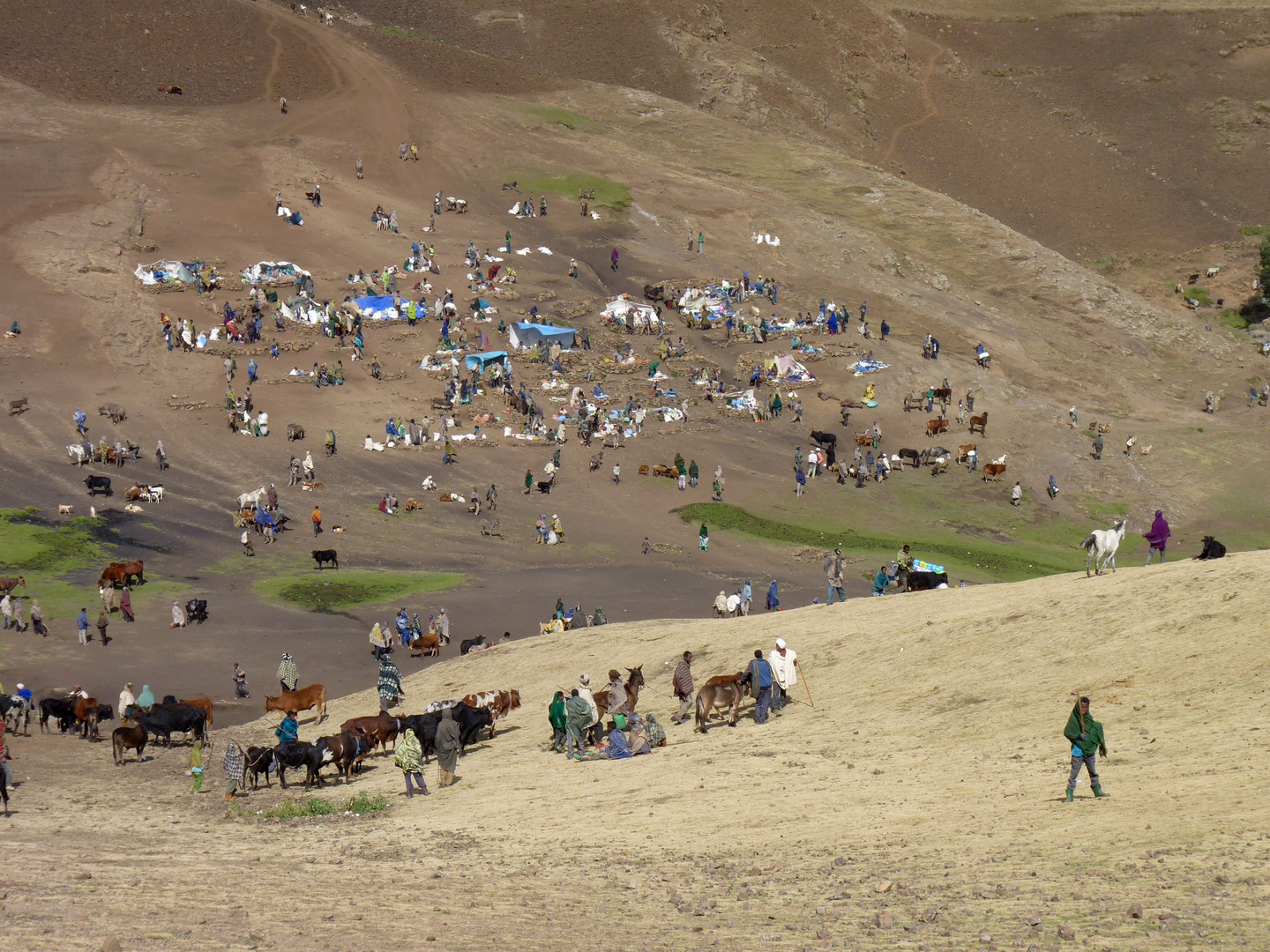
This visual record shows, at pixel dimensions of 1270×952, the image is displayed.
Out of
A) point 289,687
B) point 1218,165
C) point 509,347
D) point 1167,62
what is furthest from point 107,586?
point 1167,62

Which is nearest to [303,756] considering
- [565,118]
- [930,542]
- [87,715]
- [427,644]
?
[87,715]

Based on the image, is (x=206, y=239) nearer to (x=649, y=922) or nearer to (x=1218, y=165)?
(x=649, y=922)

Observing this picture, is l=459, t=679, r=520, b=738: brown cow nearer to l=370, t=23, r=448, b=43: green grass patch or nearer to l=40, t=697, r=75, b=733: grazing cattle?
l=40, t=697, r=75, b=733: grazing cattle

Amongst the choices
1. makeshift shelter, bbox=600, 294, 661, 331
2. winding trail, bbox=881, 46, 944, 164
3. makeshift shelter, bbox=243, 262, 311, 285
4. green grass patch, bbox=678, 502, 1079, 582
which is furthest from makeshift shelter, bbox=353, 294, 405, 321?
winding trail, bbox=881, 46, 944, 164

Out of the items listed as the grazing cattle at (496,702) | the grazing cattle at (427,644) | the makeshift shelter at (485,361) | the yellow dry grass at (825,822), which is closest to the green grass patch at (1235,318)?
the makeshift shelter at (485,361)

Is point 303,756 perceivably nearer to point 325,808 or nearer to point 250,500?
Answer: point 325,808

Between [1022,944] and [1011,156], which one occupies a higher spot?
[1011,156]
